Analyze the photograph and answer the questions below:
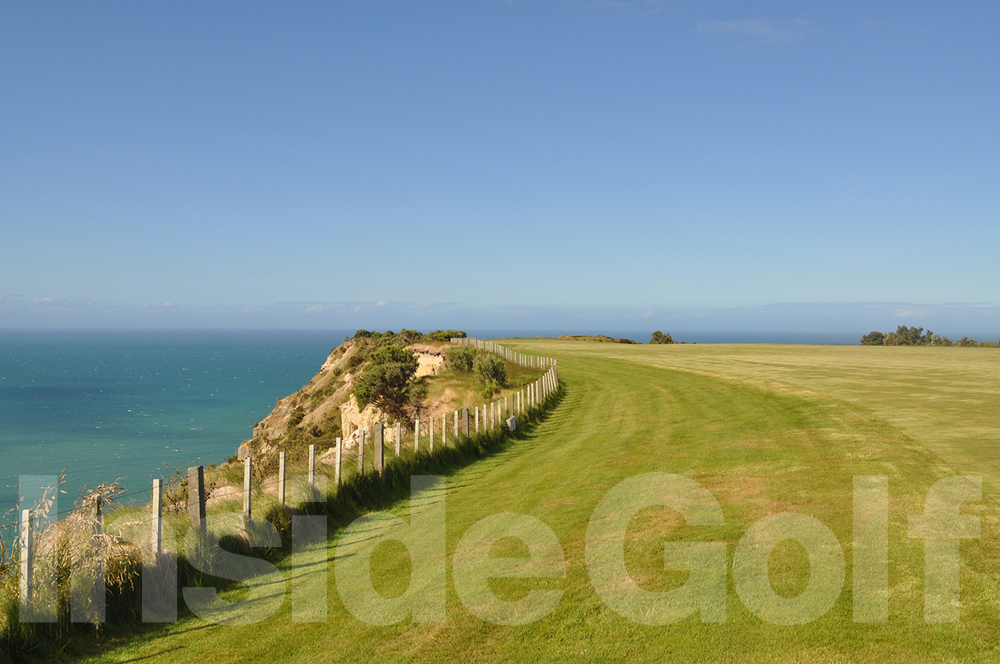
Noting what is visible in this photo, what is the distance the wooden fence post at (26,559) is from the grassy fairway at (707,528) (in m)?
1.14

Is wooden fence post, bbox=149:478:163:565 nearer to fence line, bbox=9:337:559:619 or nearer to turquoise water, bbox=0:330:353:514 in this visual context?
fence line, bbox=9:337:559:619

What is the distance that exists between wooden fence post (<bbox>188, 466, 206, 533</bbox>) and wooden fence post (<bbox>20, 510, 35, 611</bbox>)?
2.72 m

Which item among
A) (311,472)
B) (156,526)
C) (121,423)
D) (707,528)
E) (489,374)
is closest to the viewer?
(156,526)

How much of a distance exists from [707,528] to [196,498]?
322 inches

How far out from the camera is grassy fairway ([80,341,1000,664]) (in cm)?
708

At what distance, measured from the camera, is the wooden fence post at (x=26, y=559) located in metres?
7.77

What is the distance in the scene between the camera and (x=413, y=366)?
4950 centimetres

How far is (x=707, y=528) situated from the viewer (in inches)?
420

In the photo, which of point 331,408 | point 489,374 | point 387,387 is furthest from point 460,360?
point 331,408

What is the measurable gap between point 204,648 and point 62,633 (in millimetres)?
1718

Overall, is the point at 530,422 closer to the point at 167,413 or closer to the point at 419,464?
the point at 419,464

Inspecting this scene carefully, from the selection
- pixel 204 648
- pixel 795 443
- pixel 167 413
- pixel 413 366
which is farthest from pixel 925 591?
pixel 167 413

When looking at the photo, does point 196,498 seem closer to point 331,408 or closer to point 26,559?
point 26,559

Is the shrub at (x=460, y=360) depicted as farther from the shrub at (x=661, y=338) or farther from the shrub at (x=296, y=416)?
the shrub at (x=661, y=338)
